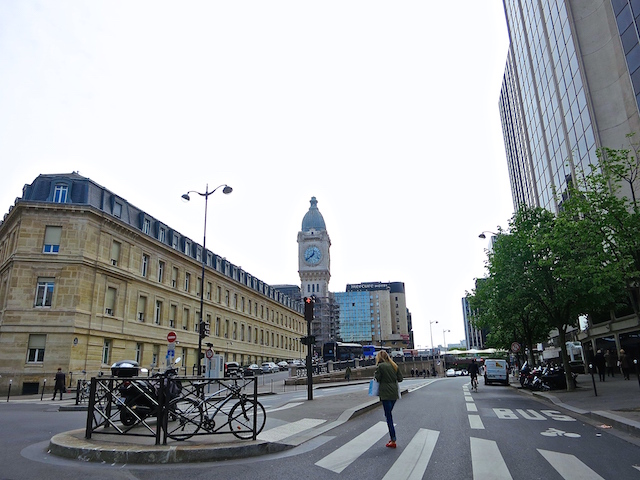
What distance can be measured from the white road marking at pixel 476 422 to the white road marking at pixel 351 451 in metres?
2.21

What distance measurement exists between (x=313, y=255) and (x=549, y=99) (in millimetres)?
100234

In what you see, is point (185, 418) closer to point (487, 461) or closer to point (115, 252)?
point (487, 461)

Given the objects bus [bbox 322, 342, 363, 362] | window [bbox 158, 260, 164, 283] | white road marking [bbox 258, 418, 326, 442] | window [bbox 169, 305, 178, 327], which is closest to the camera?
white road marking [bbox 258, 418, 326, 442]

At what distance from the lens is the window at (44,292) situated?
2944 centimetres

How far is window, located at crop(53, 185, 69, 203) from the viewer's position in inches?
1227

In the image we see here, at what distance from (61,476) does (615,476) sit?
7.31 meters

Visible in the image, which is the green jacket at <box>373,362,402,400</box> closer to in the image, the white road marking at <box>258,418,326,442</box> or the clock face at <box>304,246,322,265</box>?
the white road marking at <box>258,418,326,442</box>

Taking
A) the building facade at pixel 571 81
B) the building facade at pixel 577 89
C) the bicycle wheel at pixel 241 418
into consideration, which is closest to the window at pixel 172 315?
the building facade at pixel 571 81

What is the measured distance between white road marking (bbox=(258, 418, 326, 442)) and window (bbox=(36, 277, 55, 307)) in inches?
997

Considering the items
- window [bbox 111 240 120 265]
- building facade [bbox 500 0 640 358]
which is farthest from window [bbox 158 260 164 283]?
building facade [bbox 500 0 640 358]

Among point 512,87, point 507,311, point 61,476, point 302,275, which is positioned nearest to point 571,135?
point 507,311

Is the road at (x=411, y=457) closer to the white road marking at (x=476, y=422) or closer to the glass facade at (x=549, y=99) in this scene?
the white road marking at (x=476, y=422)

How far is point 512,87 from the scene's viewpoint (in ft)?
198

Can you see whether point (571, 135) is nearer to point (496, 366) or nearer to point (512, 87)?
point (496, 366)
